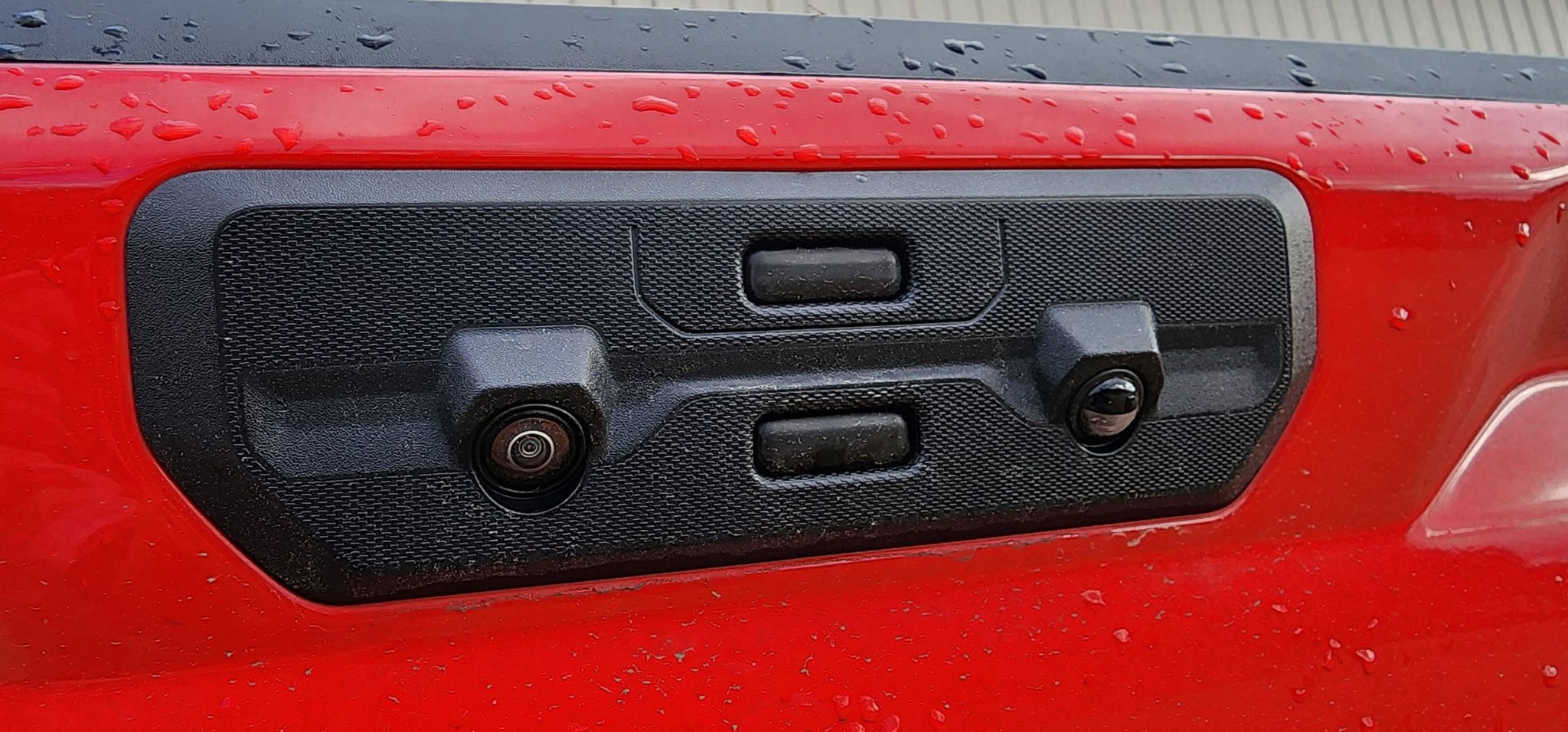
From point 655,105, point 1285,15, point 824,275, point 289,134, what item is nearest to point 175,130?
point 289,134

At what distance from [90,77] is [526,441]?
1.14ft

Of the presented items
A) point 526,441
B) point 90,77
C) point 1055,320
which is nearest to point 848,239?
point 1055,320

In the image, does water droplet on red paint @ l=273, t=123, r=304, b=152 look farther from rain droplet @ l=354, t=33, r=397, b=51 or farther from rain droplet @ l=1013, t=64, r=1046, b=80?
rain droplet @ l=1013, t=64, r=1046, b=80

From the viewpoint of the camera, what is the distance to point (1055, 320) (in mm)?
820

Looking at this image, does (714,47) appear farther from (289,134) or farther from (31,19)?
(31,19)

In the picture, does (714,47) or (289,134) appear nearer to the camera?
(289,134)

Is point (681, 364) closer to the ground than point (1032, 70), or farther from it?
closer to the ground

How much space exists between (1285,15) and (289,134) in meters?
4.09

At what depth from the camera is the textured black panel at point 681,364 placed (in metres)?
0.69

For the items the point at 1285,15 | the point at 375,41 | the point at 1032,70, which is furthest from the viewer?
the point at 1285,15

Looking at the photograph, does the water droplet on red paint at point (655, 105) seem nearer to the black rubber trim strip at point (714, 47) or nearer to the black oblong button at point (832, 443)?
the black rubber trim strip at point (714, 47)

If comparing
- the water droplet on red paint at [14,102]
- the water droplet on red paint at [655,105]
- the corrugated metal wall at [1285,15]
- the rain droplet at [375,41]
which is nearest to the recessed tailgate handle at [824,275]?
the water droplet on red paint at [655,105]

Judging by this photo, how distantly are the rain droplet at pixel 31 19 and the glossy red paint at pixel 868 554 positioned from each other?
53 mm

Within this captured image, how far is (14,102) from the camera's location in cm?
66
